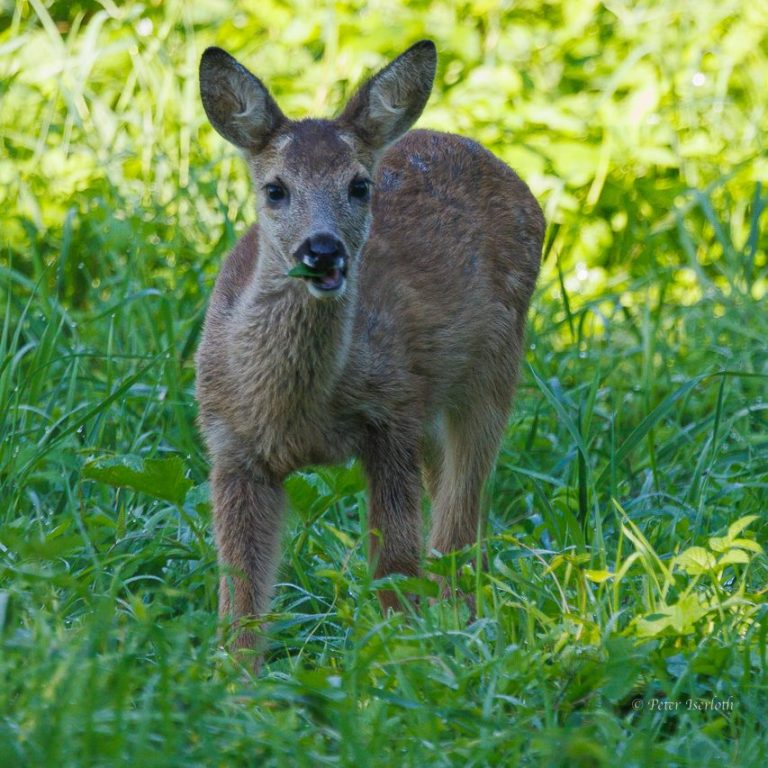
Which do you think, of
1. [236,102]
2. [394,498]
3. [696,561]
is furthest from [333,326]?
[696,561]

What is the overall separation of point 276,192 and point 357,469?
0.80m

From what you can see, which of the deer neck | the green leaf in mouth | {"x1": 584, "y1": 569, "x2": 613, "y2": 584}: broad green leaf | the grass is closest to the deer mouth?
the green leaf in mouth

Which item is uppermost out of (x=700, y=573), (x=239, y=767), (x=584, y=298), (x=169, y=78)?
(x=169, y=78)

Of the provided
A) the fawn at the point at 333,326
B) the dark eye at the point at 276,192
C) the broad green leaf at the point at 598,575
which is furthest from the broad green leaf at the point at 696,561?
the dark eye at the point at 276,192

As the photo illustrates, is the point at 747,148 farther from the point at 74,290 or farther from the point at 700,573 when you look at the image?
the point at 700,573

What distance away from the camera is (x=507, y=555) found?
398cm

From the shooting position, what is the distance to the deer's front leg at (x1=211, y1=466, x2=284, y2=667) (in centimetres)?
395

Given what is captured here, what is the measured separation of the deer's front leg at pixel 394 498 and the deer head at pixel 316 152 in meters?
0.50

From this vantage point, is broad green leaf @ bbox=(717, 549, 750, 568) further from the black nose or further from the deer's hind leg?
the deer's hind leg

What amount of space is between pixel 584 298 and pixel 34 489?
293 centimetres

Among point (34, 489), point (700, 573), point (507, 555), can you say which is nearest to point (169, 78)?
point (34, 489)

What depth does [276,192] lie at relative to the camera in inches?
162

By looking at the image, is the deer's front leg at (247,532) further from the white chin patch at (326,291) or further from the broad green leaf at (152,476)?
the white chin patch at (326,291)

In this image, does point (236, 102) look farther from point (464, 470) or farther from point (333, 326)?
point (464, 470)
